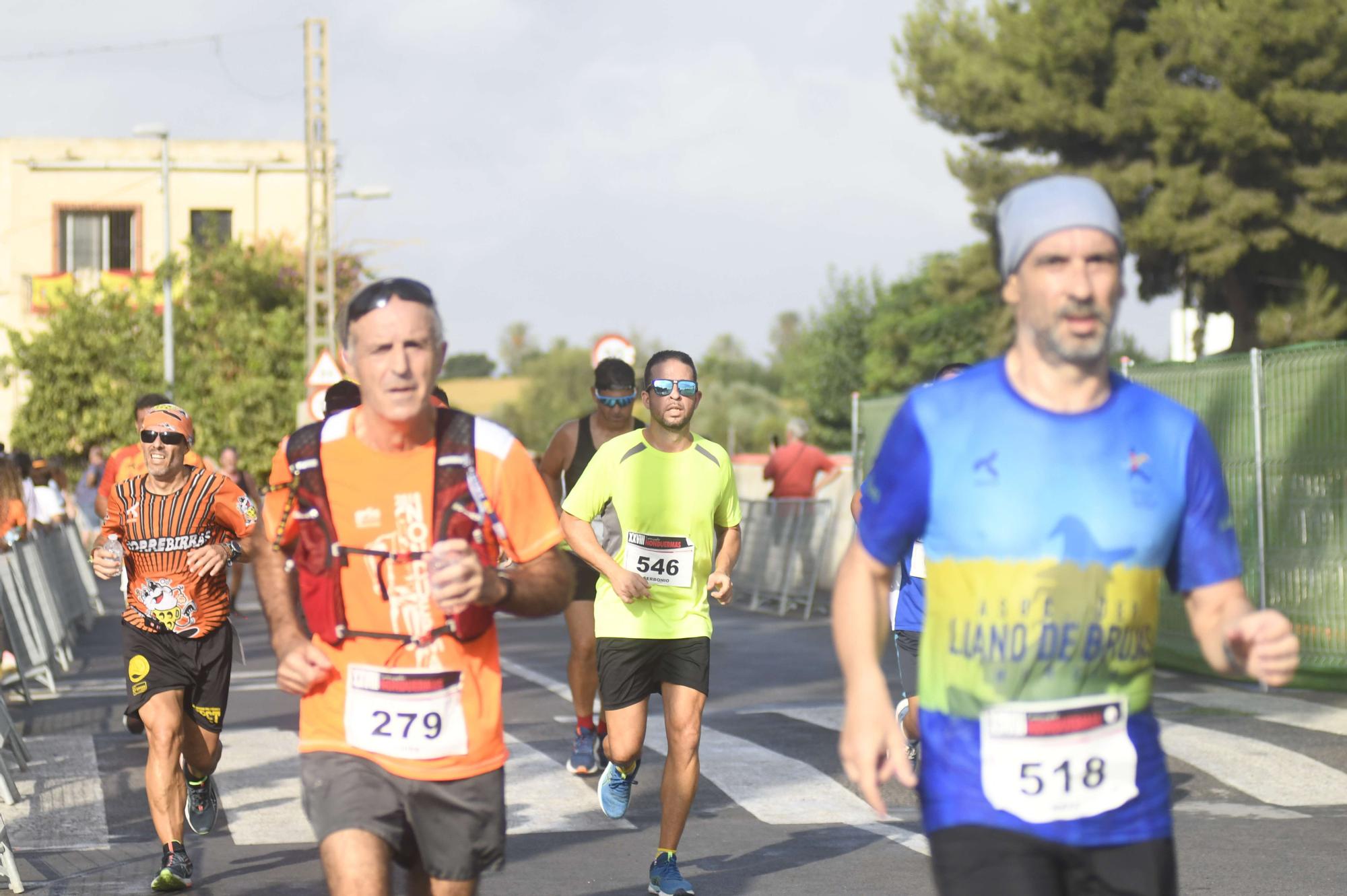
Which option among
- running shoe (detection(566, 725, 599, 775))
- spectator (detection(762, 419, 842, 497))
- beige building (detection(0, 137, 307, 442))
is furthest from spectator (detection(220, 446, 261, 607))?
beige building (detection(0, 137, 307, 442))

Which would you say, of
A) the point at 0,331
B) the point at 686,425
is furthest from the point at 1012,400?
the point at 0,331

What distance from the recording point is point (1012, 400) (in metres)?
3.50

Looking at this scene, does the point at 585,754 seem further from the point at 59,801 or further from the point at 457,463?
the point at 457,463

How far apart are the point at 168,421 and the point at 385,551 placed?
3852 millimetres

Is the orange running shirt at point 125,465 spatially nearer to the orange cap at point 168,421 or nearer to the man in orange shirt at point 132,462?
the man in orange shirt at point 132,462

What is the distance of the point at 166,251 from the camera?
34094 millimetres

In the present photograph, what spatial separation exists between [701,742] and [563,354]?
80.5 metres

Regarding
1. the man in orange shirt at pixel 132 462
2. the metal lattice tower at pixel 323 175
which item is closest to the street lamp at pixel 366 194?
the metal lattice tower at pixel 323 175

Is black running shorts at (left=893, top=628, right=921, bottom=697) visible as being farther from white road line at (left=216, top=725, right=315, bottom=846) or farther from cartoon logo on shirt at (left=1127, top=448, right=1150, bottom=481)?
cartoon logo on shirt at (left=1127, top=448, right=1150, bottom=481)

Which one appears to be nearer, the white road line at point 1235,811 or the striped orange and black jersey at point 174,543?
the striped orange and black jersey at point 174,543

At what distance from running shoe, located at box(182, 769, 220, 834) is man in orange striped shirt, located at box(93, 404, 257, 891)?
0.06 meters

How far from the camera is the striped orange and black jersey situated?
768 cm

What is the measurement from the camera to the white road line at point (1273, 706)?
1109cm

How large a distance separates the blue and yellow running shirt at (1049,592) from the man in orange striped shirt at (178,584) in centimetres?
465
